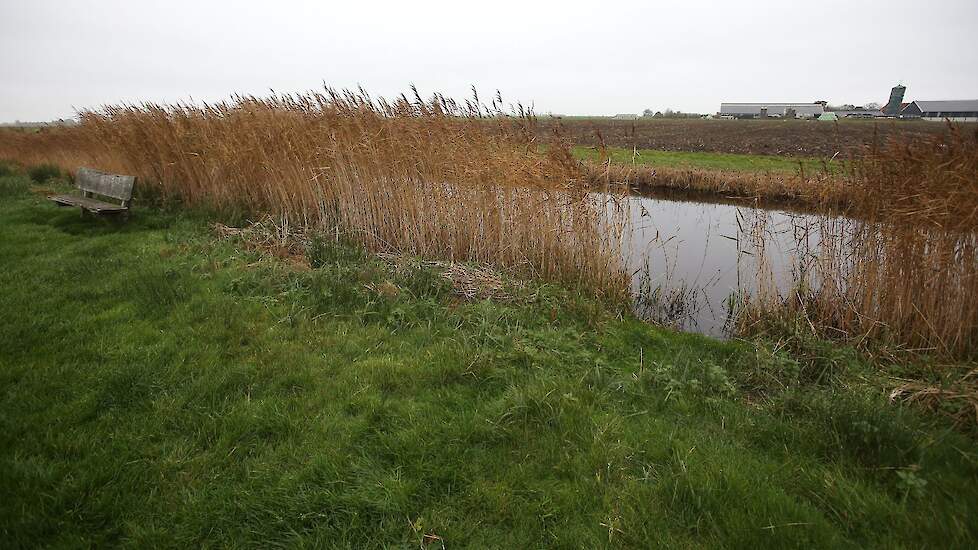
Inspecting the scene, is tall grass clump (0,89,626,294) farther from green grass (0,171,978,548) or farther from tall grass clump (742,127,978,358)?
tall grass clump (742,127,978,358)

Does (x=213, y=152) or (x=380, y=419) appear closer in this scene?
(x=380, y=419)

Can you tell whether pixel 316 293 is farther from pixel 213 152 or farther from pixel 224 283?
pixel 213 152

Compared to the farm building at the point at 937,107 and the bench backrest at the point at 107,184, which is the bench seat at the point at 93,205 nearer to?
the bench backrest at the point at 107,184

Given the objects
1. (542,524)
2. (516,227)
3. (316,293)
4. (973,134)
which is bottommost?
(542,524)

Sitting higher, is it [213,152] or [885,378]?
[213,152]

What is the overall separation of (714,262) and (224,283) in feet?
25.1

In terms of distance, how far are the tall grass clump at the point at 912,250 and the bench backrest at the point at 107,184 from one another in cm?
976

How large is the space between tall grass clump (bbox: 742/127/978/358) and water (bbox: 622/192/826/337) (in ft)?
1.55

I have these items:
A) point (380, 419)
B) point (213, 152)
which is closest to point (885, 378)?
point (380, 419)

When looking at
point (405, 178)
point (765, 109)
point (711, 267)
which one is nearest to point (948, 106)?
point (765, 109)

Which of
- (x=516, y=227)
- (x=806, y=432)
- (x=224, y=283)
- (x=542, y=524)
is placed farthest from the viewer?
(x=516, y=227)

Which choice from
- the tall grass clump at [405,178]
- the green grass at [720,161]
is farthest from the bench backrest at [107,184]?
the green grass at [720,161]

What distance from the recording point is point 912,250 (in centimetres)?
393

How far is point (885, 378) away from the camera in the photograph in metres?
3.39
